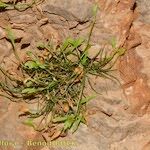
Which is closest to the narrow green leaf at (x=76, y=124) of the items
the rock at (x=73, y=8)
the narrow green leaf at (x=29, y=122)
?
the narrow green leaf at (x=29, y=122)

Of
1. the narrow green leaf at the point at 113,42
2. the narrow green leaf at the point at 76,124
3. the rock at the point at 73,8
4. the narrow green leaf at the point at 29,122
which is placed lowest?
the narrow green leaf at the point at 29,122

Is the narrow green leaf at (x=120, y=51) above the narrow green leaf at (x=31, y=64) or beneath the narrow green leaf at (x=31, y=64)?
above

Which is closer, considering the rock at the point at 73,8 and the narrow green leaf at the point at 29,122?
the rock at the point at 73,8

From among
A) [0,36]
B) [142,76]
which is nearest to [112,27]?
[142,76]

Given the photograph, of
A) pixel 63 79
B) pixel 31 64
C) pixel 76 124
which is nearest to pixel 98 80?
pixel 63 79

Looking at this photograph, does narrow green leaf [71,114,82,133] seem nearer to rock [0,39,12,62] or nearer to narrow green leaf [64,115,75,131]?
narrow green leaf [64,115,75,131]

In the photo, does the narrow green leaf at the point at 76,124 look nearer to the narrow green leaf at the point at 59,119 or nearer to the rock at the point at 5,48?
the narrow green leaf at the point at 59,119

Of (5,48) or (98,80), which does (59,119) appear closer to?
(98,80)
